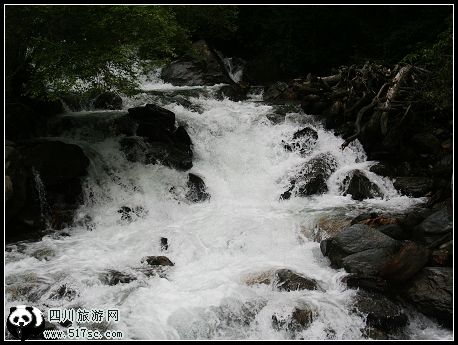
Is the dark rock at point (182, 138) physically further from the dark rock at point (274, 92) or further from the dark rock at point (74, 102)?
the dark rock at point (274, 92)

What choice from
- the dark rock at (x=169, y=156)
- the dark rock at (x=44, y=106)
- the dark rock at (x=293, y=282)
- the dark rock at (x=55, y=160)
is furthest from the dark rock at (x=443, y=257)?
the dark rock at (x=44, y=106)

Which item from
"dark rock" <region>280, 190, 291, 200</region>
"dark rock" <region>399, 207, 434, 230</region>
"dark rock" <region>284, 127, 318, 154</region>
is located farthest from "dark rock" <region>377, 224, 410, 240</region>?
"dark rock" <region>284, 127, 318, 154</region>

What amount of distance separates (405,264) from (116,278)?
532cm

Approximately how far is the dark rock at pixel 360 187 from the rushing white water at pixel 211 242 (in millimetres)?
231

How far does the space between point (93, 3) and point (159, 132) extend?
17.8 feet

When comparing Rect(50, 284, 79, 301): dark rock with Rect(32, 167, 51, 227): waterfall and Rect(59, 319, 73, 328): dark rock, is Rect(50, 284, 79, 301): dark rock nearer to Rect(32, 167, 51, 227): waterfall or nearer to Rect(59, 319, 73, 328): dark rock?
Rect(59, 319, 73, 328): dark rock

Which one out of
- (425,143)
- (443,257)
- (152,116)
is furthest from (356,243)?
(152,116)

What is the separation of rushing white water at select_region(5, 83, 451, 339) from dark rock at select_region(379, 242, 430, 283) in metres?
0.74

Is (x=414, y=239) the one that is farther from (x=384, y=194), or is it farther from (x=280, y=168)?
(x=280, y=168)

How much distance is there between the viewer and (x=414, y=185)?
11805mm

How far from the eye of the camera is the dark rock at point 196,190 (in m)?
12.7

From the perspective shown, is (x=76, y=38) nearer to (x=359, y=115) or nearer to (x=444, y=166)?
(x=359, y=115)

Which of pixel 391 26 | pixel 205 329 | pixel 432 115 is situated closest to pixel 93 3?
pixel 205 329

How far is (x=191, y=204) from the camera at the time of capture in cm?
1251
